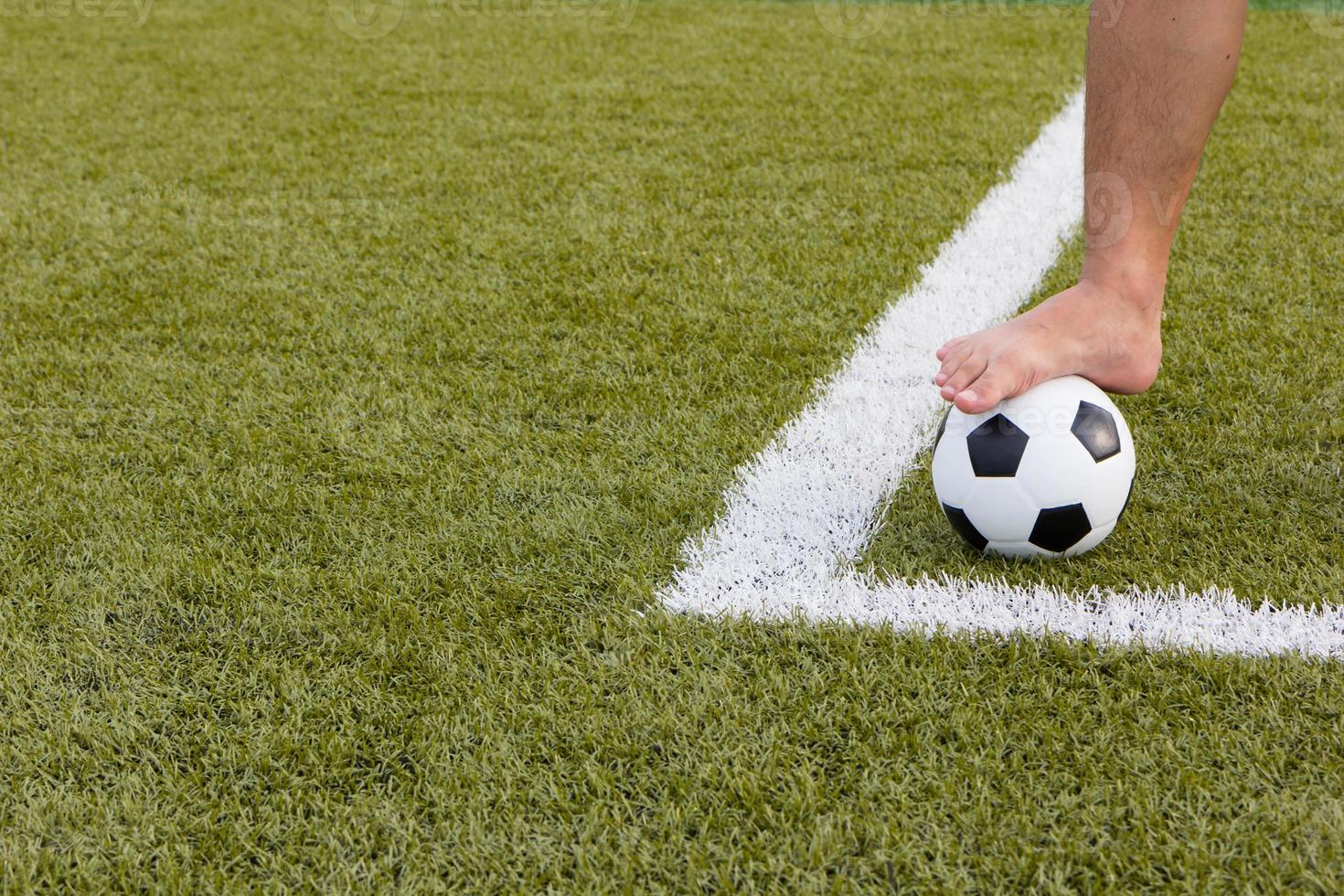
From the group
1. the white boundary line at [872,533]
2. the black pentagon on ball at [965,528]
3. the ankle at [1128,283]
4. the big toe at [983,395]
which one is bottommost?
the white boundary line at [872,533]

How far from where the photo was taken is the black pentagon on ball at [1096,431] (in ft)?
5.70

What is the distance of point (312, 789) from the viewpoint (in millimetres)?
1443

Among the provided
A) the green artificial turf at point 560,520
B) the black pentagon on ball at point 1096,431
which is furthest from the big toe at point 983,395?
the green artificial turf at point 560,520

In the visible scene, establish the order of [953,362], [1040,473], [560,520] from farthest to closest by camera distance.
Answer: [560,520] → [953,362] → [1040,473]

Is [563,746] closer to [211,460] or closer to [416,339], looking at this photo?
[211,460]

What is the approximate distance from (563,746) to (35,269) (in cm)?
235

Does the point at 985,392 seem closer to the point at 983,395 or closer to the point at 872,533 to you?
the point at 983,395

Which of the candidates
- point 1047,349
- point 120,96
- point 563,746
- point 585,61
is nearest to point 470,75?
point 585,61

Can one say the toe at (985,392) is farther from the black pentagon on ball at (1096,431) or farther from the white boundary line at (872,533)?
the white boundary line at (872,533)

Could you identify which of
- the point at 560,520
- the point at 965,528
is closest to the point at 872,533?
the point at 965,528

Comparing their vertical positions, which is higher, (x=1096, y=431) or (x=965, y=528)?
(x=1096, y=431)

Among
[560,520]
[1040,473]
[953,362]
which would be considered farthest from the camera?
[560,520]

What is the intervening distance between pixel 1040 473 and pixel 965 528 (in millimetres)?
144

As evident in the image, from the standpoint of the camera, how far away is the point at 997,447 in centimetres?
176
